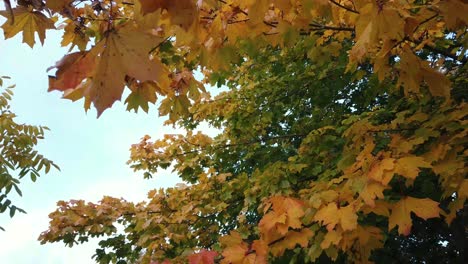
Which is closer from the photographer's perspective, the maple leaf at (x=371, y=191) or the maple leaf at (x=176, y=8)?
the maple leaf at (x=176, y=8)

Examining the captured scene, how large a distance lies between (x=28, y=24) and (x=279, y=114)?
16.7 ft

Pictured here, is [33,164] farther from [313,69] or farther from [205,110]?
[313,69]

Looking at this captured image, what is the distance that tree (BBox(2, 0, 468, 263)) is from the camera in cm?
150

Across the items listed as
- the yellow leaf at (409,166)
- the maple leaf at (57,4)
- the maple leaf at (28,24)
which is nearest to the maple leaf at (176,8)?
the maple leaf at (57,4)

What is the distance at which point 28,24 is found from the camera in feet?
5.25

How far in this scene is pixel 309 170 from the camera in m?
4.73

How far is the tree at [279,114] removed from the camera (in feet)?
4.93

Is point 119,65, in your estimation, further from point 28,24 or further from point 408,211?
point 408,211

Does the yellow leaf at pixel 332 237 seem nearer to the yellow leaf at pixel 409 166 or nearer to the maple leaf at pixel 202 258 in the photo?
the yellow leaf at pixel 409 166

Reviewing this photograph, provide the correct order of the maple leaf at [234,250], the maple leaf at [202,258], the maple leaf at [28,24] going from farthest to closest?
the maple leaf at [234,250] < the maple leaf at [202,258] < the maple leaf at [28,24]

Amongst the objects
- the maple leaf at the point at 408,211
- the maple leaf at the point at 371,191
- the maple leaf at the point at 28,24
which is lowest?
the maple leaf at the point at 408,211

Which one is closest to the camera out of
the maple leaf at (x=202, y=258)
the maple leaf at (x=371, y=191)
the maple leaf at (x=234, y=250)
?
the maple leaf at (x=202, y=258)

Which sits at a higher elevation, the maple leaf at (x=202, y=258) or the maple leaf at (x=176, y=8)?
the maple leaf at (x=176, y=8)

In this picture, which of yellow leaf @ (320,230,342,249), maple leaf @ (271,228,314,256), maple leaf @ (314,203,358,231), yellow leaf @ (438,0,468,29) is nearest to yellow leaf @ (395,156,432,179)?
maple leaf @ (314,203,358,231)
